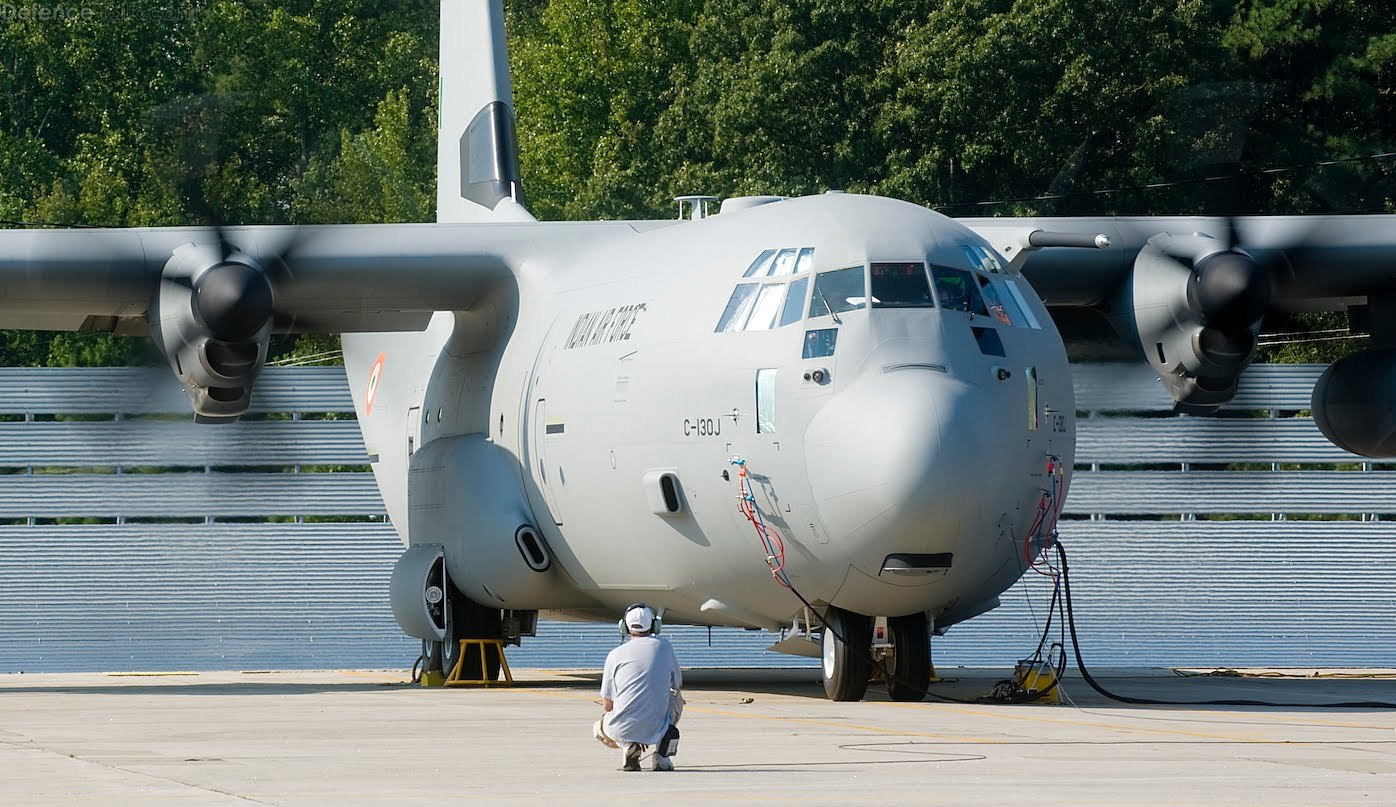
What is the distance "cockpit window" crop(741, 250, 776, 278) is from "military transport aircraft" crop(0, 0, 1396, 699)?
0.09 ft

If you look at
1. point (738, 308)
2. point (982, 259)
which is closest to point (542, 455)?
point (738, 308)

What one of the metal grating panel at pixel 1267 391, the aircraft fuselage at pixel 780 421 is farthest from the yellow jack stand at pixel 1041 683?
the metal grating panel at pixel 1267 391

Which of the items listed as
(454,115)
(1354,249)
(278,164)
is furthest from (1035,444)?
(278,164)

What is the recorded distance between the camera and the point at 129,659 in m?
27.1

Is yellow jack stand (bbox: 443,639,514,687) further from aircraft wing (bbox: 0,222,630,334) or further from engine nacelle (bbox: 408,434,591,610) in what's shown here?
aircraft wing (bbox: 0,222,630,334)

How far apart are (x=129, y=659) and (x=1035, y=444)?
16488 millimetres

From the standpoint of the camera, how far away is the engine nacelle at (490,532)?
1792cm

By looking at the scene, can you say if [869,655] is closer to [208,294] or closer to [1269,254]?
[1269,254]

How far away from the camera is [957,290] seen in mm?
14445

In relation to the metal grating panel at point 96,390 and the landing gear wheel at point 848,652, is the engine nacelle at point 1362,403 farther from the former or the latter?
the metal grating panel at point 96,390

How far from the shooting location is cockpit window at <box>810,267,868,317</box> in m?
14.2

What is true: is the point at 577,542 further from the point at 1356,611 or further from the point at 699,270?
the point at 1356,611

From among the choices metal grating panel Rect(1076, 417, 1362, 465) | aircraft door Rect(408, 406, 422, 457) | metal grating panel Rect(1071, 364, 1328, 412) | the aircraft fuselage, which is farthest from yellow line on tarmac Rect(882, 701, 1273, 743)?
metal grating panel Rect(1076, 417, 1362, 465)

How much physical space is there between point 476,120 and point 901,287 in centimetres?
936
